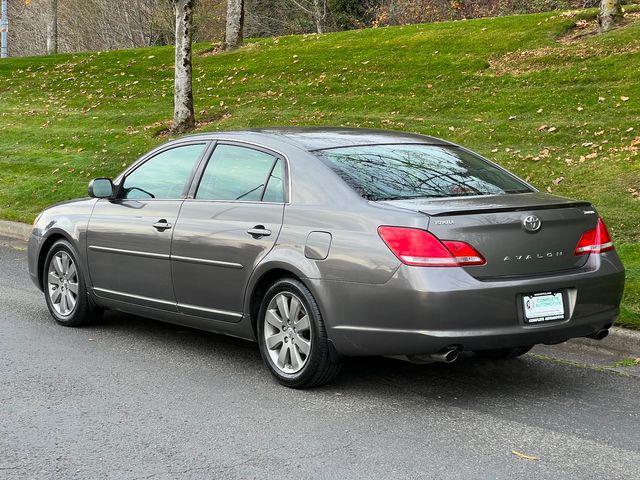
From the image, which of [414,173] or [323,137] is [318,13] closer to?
[323,137]

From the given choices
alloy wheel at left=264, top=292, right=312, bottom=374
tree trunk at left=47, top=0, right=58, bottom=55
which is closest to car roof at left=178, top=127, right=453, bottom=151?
alloy wheel at left=264, top=292, right=312, bottom=374

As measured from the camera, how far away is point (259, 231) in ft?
19.9

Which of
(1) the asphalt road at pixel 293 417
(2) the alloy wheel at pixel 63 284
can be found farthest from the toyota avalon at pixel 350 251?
(2) the alloy wheel at pixel 63 284

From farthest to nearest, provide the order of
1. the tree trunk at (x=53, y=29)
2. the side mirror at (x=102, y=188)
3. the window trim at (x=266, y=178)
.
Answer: the tree trunk at (x=53, y=29)
the side mirror at (x=102, y=188)
the window trim at (x=266, y=178)

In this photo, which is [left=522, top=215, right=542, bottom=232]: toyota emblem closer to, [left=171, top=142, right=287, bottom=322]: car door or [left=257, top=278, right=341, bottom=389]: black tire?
[left=257, top=278, right=341, bottom=389]: black tire

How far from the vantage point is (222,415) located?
5.37m

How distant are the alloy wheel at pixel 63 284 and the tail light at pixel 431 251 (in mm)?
3392

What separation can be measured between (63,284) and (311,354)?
2.98 meters

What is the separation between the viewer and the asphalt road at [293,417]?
4.53 meters

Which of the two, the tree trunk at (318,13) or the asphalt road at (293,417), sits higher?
the tree trunk at (318,13)

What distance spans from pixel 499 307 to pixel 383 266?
0.67 m

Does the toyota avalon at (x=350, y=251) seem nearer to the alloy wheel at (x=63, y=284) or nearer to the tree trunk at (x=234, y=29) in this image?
the alloy wheel at (x=63, y=284)

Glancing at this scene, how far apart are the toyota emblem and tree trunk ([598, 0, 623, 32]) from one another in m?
14.7

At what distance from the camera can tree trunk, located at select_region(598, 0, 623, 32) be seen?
18.9 meters
